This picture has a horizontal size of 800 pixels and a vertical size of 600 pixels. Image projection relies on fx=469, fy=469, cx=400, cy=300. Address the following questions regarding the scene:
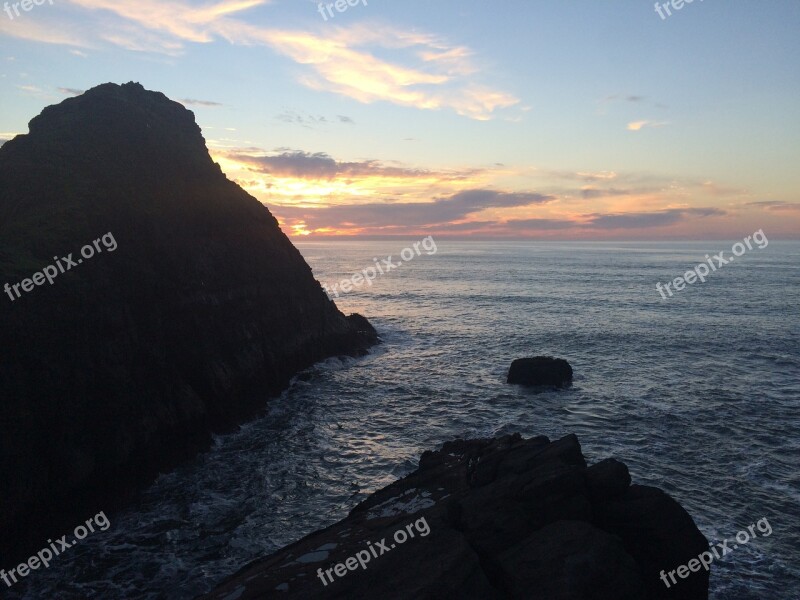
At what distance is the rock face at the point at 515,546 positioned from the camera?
42.2 feet

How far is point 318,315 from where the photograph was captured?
53125 mm

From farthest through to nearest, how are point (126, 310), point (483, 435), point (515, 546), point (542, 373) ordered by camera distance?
point (542, 373) < point (483, 435) < point (126, 310) < point (515, 546)

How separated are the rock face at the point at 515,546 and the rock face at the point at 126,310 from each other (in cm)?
1215

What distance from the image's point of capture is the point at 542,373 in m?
41.2

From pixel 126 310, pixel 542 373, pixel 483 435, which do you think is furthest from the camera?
pixel 542 373

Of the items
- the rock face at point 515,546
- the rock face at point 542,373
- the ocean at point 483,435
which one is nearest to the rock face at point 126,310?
the ocean at point 483,435

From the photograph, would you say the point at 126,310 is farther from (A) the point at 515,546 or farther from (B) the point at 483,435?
(A) the point at 515,546

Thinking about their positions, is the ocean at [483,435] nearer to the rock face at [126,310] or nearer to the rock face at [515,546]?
the rock face at [126,310]

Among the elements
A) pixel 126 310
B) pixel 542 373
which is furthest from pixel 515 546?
pixel 542 373

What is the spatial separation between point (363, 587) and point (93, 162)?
3885 cm

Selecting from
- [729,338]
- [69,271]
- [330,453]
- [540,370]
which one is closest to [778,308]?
[729,338]

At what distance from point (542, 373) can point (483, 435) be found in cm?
1254

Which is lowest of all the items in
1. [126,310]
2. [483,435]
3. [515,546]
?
[483,435]

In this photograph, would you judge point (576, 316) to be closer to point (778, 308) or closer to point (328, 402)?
point (778, 308)
